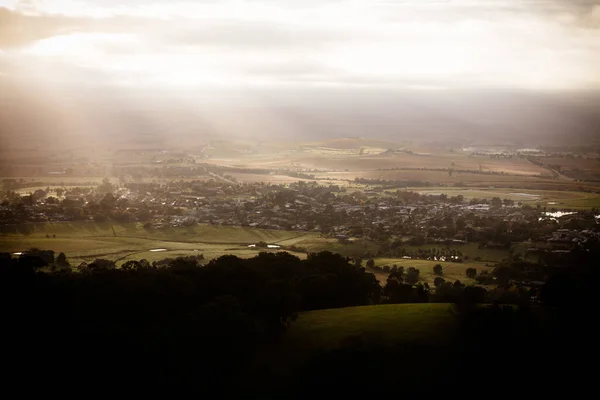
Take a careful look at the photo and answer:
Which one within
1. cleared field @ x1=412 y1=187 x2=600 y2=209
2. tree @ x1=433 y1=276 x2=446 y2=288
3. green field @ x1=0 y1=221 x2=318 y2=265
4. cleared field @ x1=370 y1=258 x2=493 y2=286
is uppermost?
cleared field @ x1=412 y1=187 x2=600 y2=209

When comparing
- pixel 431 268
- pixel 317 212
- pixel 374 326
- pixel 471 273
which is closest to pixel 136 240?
pixel 317 212

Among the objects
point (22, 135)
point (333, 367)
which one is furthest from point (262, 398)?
point (22, 135)

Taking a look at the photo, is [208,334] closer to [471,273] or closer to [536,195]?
[471,273]

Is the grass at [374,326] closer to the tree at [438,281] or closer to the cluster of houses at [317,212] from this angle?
the tree at [438,281]

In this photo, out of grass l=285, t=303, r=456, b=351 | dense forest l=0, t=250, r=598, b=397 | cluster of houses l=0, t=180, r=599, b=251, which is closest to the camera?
dense forest l=0, t=250, r=598, b=397

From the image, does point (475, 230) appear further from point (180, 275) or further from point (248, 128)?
point (248, 128)

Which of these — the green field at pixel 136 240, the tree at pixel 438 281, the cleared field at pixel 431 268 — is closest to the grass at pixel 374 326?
the tree at pixel 438 281

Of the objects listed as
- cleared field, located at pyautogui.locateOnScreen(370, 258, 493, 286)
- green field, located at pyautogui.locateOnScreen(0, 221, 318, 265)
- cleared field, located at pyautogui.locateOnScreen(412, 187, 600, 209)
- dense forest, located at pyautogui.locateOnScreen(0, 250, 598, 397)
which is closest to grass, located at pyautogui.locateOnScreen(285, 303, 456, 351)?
dense forest, located at pyautogui.locateOnScreen(0, 250, 598, 397)

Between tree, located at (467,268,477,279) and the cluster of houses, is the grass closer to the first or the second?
tree, located at (467,268,477,279)

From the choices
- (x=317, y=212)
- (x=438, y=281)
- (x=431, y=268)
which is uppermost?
(x=317, y=212)
